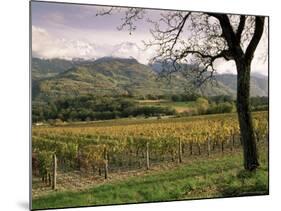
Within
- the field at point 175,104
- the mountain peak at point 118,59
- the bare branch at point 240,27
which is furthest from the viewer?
the bare branch at point 240,27

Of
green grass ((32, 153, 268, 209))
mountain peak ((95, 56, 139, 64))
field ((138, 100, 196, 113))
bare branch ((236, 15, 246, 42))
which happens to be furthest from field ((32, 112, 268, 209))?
bare branch ((236, 15, 246, 42))

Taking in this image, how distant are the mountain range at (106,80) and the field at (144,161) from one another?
259 mm

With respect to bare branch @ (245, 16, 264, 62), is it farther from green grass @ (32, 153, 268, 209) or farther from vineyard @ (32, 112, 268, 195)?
green grass @ (32, 153, 268, 209)

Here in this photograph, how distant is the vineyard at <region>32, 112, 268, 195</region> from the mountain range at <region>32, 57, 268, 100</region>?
10.2 inches

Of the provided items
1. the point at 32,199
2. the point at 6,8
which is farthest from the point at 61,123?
the point at 6,8

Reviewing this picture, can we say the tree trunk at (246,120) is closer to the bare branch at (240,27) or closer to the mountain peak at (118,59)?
the bare branch at (240,27)

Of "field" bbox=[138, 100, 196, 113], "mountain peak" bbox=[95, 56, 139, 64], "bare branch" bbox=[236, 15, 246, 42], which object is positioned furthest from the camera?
"bare branch" bbox=[236, 15, 246, 42]

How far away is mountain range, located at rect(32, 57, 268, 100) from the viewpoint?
170 inches

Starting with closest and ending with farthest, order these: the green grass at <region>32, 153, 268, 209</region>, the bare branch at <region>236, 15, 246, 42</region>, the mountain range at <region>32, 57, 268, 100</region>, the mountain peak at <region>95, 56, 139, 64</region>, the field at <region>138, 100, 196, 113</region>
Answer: the mountain range at <region>32, 57, 268, 100</region>, the green grass at <region>32, 153, 268, 209</region>, the mountain peak at <region>95, 56, 139, 64</region>, the field at <region>138, 100, 196, 113</region>, the bare branch at <region>236, 15, 246, 42</region>

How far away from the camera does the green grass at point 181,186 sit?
4.42 metres

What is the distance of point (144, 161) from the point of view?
466 centimetres

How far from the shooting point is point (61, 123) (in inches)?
172

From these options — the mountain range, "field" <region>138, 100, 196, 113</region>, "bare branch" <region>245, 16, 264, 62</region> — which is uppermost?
"bare branch" <region>245, 16, 264, 62</region>

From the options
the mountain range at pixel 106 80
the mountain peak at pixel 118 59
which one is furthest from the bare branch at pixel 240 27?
the mountain peak at pixel 118 59
